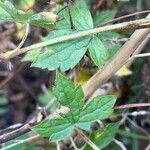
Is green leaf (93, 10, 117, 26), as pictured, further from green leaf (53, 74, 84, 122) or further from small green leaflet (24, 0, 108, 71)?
green leaf (53, 74, 84, 122)

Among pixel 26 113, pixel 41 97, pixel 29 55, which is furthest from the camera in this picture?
pixel 26 113

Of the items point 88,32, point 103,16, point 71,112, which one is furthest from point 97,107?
point 103,16

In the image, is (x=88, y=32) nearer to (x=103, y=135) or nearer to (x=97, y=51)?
(x=97, y=51)

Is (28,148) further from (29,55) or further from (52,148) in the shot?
(29,55)

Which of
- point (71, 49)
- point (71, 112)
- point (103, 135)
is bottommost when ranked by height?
point (103, 135)

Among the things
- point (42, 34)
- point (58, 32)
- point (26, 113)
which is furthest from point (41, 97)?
point (58, 32)

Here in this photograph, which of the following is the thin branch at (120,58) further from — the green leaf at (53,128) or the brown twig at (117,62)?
the green leaf at (53,128)
